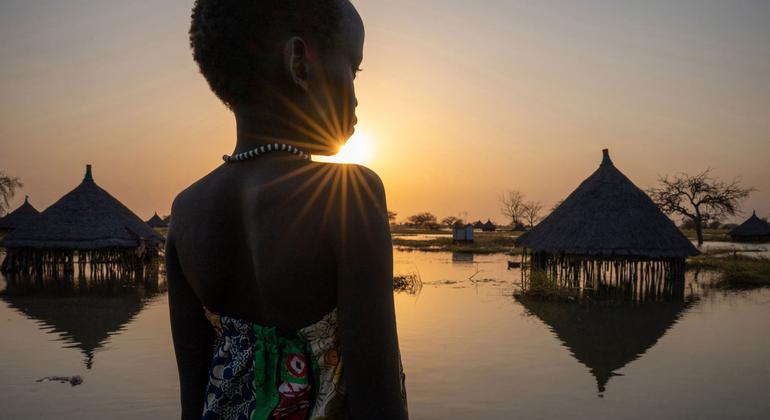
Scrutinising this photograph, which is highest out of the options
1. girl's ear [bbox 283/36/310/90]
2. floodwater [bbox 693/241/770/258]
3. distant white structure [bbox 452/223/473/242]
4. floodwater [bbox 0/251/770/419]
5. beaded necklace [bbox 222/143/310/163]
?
girl's ear [bbox 283/36/310/90]

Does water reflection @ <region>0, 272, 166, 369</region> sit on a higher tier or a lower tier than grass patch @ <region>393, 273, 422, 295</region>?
lower

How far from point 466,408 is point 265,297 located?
6094 mm

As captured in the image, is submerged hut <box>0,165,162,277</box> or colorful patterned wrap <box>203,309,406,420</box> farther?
submerged hut <box>0,165,162,277</box>

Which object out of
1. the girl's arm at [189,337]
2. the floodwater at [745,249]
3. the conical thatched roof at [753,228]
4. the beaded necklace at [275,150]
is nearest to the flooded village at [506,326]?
the girl's arm at [189,337]

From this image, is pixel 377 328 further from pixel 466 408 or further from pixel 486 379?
pixel 486 379

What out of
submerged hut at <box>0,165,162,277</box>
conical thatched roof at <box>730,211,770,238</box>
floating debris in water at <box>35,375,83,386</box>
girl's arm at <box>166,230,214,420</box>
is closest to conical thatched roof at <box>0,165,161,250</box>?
submerged hut at <box>0,165,162,277</box>

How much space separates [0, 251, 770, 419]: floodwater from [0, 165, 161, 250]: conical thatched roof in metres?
6.02

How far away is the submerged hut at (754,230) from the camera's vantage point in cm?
4644

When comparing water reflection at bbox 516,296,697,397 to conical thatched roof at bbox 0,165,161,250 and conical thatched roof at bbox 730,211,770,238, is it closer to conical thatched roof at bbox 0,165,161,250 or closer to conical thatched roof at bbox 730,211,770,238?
conical thatched roof at bbox 0,165,161,250

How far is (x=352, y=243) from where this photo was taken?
86cm

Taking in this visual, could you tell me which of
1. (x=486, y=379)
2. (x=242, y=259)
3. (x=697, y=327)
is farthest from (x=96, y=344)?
(x=697, y=327)

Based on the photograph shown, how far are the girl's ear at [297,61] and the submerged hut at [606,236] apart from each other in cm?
1701

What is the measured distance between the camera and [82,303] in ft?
47.2

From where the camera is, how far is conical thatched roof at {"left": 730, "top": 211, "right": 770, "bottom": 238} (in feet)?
152
